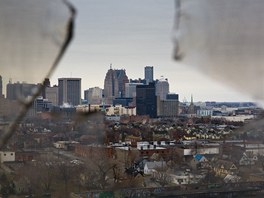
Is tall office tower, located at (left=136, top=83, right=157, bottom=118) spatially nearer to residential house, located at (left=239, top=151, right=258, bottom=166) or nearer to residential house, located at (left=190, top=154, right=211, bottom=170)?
residential house, located at (left=190, top=154, right=211, bottom=170)

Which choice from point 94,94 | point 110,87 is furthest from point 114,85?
point 94,94

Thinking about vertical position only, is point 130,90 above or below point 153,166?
above

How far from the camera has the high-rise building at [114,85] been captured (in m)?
29.4

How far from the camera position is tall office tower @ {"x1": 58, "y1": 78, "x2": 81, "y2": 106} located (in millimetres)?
18833

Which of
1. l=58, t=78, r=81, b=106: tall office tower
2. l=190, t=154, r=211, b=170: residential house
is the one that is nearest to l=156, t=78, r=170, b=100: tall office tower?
l=58, t=78, r=81, b=106: tall office tower

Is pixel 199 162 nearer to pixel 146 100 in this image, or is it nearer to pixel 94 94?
pixel 146 100

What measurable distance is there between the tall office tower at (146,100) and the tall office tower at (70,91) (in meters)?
4.52

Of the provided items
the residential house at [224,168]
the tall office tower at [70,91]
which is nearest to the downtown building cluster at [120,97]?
the tall office tower at [70,91]

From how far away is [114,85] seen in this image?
3131cm

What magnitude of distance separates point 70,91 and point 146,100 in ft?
18.2

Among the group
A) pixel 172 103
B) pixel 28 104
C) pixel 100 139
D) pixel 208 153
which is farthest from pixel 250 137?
pixel 172 103

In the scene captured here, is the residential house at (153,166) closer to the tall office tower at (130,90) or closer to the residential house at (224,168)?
the residential house at (224,168)

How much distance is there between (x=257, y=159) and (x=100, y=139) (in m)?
2.98

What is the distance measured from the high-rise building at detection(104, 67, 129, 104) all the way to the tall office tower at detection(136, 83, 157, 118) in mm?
5077
